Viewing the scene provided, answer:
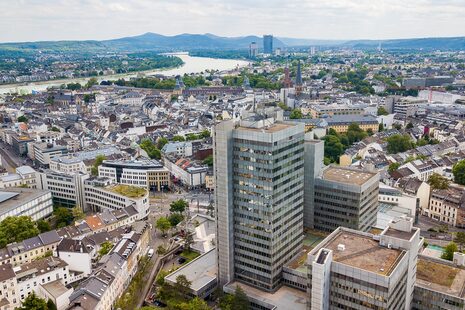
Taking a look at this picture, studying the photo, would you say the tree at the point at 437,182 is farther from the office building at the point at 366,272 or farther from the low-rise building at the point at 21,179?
the low-rise building at the point at 21,179

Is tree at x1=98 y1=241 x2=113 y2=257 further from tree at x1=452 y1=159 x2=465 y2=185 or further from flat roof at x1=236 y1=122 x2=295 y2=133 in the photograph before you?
tree at x1=452 y1=159 x2=465 y2=185

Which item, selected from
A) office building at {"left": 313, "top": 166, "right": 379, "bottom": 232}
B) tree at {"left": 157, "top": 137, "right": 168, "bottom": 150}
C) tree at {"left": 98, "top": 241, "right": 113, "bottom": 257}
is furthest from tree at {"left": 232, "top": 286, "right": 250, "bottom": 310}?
tree at {"left": 157, "top": 137, "right": 168, "bottom": 150}

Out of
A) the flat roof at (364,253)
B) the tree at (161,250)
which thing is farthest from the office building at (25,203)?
the flat roof at (364,253)

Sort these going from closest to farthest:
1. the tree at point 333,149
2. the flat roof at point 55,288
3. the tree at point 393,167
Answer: the flat roof at point 55,288
the tree at point 393,167
the tree at point 333,149

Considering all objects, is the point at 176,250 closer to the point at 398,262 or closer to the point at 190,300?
the point at 190,300

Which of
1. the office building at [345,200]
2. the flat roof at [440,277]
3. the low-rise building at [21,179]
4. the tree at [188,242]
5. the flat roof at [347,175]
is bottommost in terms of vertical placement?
the tree at [188,242]

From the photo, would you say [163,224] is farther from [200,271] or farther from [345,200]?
[345,200]

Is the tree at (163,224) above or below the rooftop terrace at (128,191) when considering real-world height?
below
